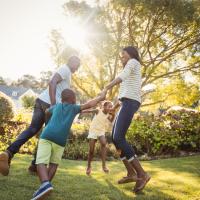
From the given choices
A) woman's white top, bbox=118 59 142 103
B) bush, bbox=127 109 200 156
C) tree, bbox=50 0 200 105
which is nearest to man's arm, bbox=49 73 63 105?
woman's white top, bbox=118 59 142 103

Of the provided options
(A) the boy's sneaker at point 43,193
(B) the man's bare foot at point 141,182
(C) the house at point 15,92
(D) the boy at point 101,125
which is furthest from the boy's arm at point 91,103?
(C) the house at point 15,92

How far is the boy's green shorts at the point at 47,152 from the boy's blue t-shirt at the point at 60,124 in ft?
0.23

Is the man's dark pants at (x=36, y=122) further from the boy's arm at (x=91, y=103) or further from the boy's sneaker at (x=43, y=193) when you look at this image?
the boy's sneaker at (x=43, y=193)

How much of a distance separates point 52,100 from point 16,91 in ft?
236

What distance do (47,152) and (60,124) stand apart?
0.38 m

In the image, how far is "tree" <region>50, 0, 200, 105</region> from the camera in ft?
52.5

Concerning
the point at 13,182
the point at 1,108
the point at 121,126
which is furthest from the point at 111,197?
the point at 1,108

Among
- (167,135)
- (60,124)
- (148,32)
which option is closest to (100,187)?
(60,124)

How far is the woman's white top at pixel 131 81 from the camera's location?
203 inches

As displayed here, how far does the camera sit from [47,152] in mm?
4379

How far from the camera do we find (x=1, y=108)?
14.5m

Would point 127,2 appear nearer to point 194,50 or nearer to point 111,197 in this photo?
point 194,50

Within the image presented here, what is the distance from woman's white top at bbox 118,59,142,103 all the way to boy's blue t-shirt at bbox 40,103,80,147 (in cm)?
94

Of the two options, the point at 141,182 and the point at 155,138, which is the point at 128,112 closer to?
the point at 141,182
